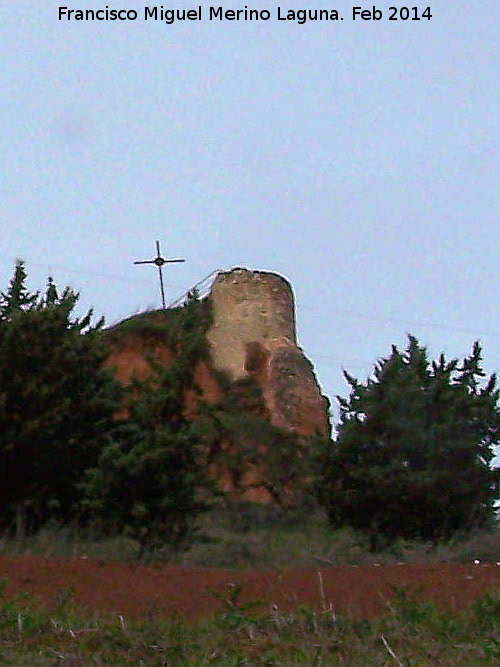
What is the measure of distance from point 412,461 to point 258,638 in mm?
9362

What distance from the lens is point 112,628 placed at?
6.79m

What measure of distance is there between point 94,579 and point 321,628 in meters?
3.38

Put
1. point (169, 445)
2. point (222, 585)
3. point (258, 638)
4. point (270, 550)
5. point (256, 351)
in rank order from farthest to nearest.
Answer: point (256, 351) < point (270, 550) < point (169, 445) < point (222, 585) < point (258, 638)

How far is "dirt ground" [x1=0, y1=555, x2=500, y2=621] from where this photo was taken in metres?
8.09

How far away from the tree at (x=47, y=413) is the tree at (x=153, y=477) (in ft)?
2.27

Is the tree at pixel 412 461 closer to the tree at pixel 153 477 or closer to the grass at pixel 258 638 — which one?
the tree at pixel 153 477

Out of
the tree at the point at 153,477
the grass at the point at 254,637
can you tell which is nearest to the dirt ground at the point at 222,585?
the grass at the point at 254,637

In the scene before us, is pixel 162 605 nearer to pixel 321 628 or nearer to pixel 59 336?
pixel 321 628

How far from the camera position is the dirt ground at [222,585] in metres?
8.09

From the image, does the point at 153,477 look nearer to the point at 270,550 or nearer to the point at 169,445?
the point at 169,445

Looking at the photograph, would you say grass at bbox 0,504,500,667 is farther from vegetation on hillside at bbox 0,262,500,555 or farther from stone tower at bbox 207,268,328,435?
stone tower at bbox 207,268,328,435

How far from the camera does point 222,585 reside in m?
9.07

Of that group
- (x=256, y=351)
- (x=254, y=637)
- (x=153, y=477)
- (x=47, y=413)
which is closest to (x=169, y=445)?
(x=153, y=477)

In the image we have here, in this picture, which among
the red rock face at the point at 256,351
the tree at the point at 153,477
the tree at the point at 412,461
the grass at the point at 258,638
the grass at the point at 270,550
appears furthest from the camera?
the red rock face at the point at 256,351
